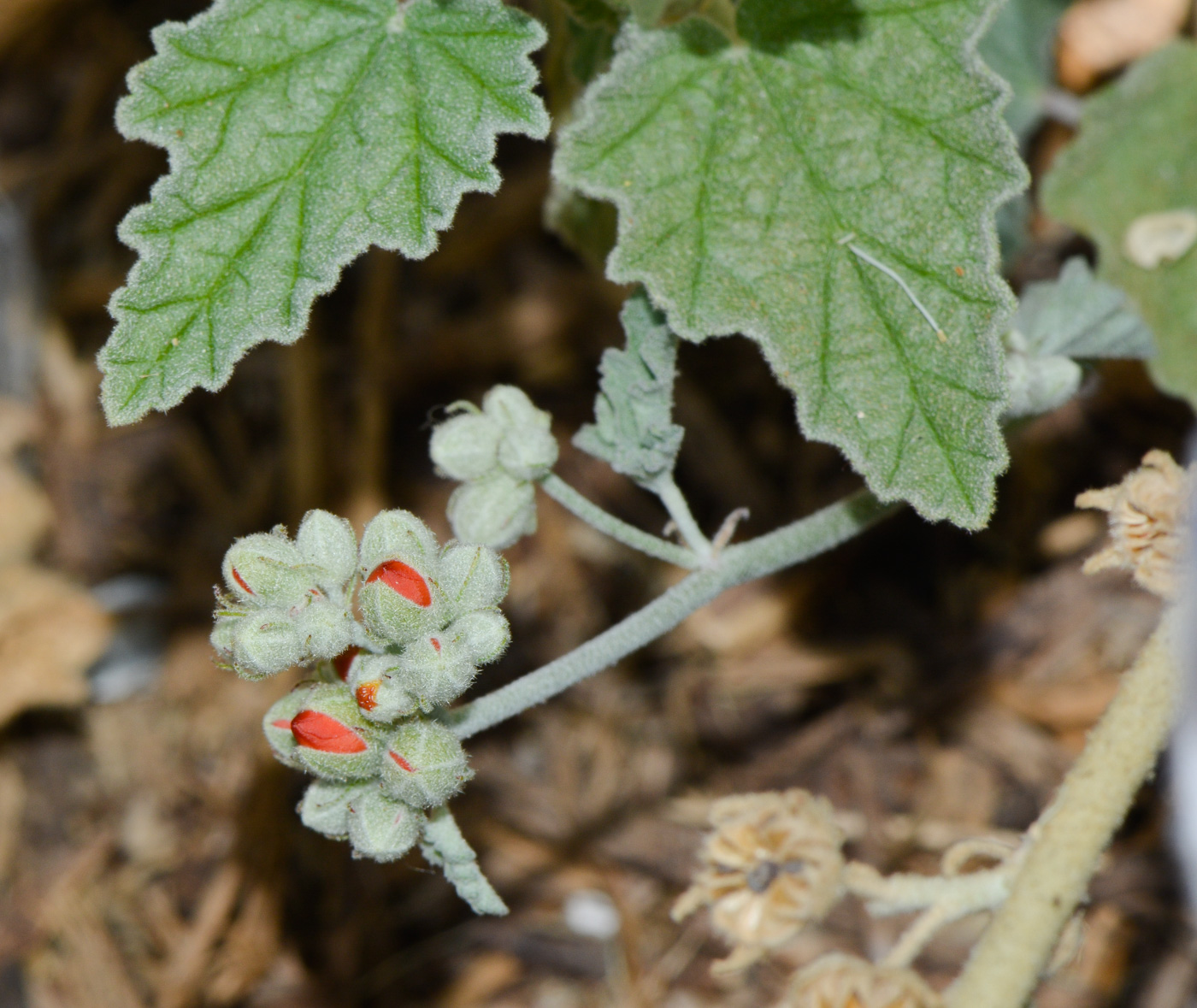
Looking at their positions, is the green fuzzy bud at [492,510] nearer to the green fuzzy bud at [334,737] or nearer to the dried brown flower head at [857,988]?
the green fuzzy bud at [334,737]

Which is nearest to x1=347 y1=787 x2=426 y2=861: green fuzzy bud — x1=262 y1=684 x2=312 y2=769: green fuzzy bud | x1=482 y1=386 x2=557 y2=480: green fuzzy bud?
x1=262 y1=684 x2=312 y2=769: green fuzzy bud

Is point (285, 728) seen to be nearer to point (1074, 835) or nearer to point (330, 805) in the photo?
point (330, 805)

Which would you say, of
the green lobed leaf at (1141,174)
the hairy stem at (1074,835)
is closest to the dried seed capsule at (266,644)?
the hairy stem at (1074,835)

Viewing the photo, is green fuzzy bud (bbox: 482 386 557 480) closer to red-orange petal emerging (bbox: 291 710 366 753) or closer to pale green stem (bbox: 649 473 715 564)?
pale green stem (bbox: 649 473 715 564)

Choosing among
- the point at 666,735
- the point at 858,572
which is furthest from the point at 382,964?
the point at 858,572

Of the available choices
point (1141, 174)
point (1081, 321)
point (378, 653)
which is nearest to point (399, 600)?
point (378, 653)

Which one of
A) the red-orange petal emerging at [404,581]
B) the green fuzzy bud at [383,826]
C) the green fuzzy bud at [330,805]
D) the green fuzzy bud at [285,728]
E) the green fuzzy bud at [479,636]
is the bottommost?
the green fuzzy bud at [330,805]
